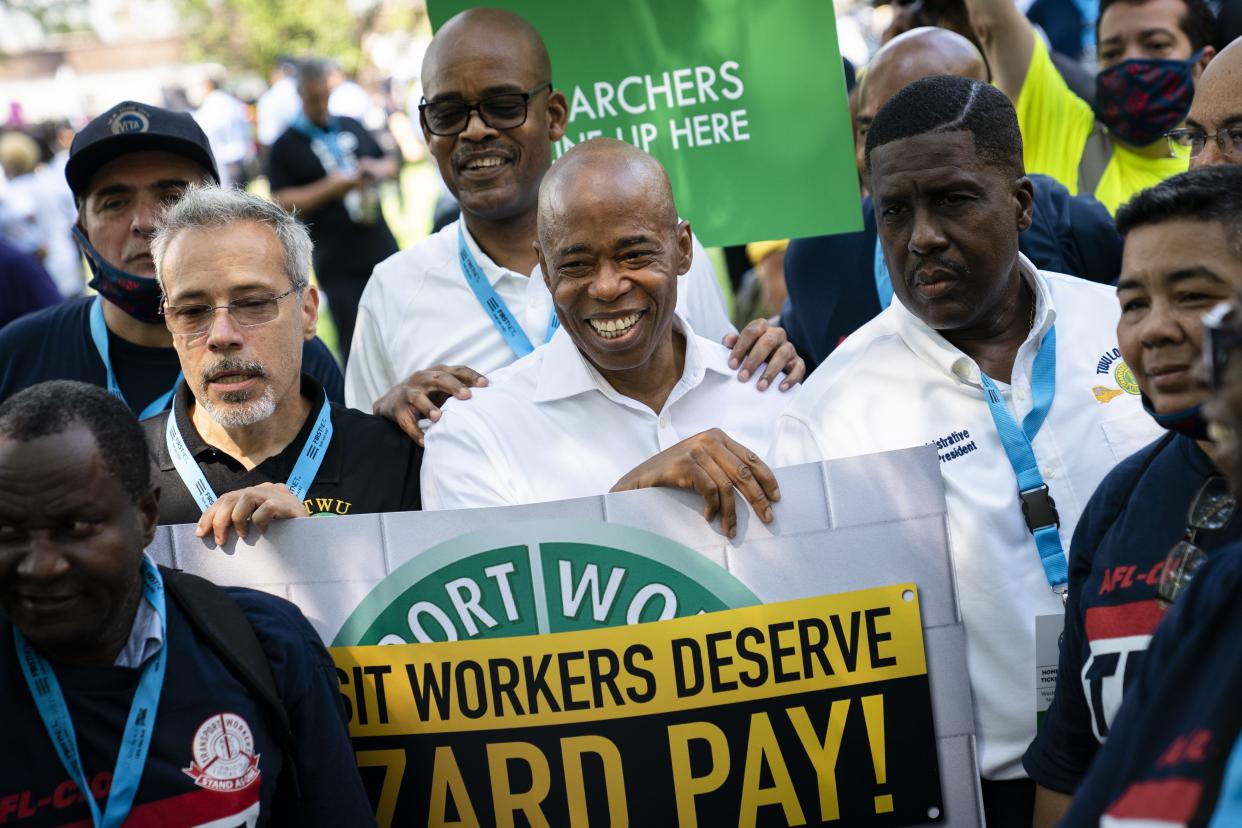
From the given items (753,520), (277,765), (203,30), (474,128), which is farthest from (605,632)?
(203,30)

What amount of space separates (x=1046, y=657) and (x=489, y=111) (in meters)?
2.35

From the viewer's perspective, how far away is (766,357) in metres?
3.87

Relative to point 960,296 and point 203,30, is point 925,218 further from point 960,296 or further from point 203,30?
point 203,30

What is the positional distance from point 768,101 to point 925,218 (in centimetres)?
154

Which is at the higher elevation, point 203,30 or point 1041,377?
point 203,30

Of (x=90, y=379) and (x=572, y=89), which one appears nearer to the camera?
(x=90, y=379)

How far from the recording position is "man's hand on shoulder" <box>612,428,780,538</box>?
10.5 feet

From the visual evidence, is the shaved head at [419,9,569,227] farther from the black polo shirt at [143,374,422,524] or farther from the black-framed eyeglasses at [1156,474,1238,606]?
the black-framed eyeglasses at [1156,474,1238,606]

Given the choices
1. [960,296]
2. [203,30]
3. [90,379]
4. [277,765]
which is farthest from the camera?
[203,30]

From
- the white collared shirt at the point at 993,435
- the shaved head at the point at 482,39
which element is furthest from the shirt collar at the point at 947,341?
the shaved head at the point at 482,39

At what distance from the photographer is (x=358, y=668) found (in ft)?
10.7

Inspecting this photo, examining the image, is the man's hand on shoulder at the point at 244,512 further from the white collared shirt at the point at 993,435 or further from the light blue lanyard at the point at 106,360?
the white collared shirt at the point at 993,435

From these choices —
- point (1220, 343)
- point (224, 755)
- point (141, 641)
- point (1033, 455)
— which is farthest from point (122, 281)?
point (1220, 343)

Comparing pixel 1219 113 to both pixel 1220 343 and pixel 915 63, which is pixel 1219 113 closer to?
pixel 915 63
